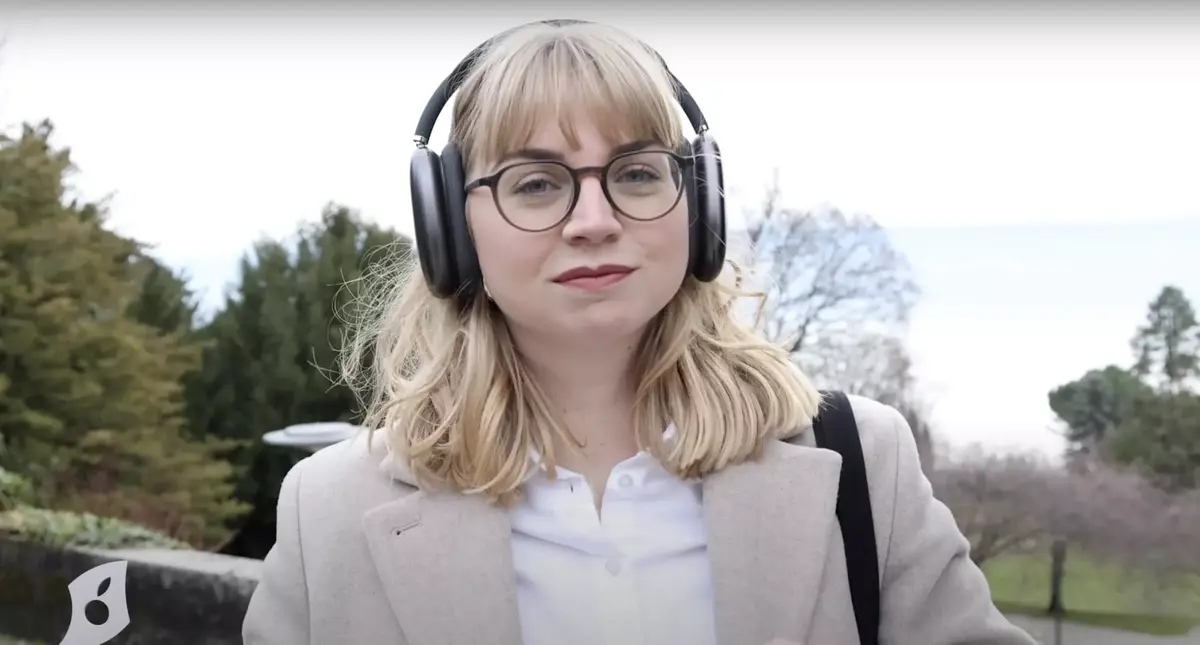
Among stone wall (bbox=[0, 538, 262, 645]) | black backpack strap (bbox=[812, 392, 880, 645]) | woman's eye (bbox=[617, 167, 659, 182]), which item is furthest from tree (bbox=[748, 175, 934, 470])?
stone wall (bbox=[0, 538, 262, 645])

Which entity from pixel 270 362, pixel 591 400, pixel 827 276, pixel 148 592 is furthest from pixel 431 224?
pixel 148 592

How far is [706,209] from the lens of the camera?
911mm

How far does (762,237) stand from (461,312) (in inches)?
29.9

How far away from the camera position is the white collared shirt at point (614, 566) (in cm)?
91

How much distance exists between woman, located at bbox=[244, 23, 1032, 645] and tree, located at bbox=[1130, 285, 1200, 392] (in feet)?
2.81

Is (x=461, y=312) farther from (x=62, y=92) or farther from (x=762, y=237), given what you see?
(x=62, y=92)

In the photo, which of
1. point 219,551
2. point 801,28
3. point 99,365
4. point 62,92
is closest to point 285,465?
point 219,551

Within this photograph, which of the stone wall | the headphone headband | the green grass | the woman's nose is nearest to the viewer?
the woman's nose

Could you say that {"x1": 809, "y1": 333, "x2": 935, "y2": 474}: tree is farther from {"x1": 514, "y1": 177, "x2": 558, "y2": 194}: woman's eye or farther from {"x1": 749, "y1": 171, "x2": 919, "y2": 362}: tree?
{"x1": 514, "y1": 177, "x2": 558, "y2": 194}: woman's eye

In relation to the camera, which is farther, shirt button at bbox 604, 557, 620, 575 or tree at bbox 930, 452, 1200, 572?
tree at bbox 930, 452, 1200, 572

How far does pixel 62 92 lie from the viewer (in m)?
1.65

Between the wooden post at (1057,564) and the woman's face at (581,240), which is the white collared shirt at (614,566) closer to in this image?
the woman's face at (581,240)

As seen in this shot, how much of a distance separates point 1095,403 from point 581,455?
109 centimetres

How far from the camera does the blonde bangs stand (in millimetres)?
851
